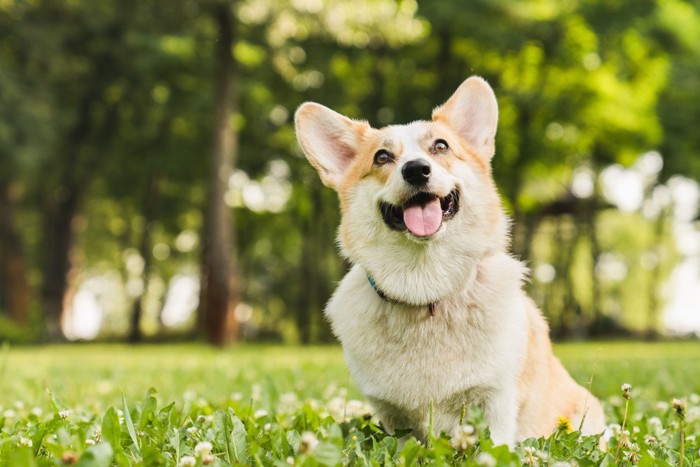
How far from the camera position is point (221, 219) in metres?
17.7

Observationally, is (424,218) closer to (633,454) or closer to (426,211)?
(426,211)

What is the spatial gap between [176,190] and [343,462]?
26718 millimetres

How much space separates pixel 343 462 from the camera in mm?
2990

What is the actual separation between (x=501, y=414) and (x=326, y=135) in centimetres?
179

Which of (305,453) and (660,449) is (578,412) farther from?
(305,453)

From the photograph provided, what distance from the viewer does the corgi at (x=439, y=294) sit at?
10.9 feet

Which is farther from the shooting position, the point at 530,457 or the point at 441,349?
the point at 441,349

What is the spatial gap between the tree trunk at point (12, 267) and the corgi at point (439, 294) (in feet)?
71.9

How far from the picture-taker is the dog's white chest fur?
330 cm

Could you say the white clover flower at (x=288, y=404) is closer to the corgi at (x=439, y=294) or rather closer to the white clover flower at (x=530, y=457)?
the corgi at (x=439, y=294)

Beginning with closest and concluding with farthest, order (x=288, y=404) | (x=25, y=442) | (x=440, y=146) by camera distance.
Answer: (x=25, y=442)
(x=440, y=146)
(x=288, y=404)

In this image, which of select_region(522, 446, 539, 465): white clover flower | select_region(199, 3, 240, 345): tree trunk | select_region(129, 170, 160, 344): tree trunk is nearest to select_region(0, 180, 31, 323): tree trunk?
select_region(129, 170, 160, 344): tree trunk

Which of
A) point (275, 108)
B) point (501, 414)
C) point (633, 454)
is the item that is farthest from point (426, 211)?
point (275, 108)

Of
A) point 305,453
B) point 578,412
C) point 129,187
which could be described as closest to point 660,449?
point 578,412
